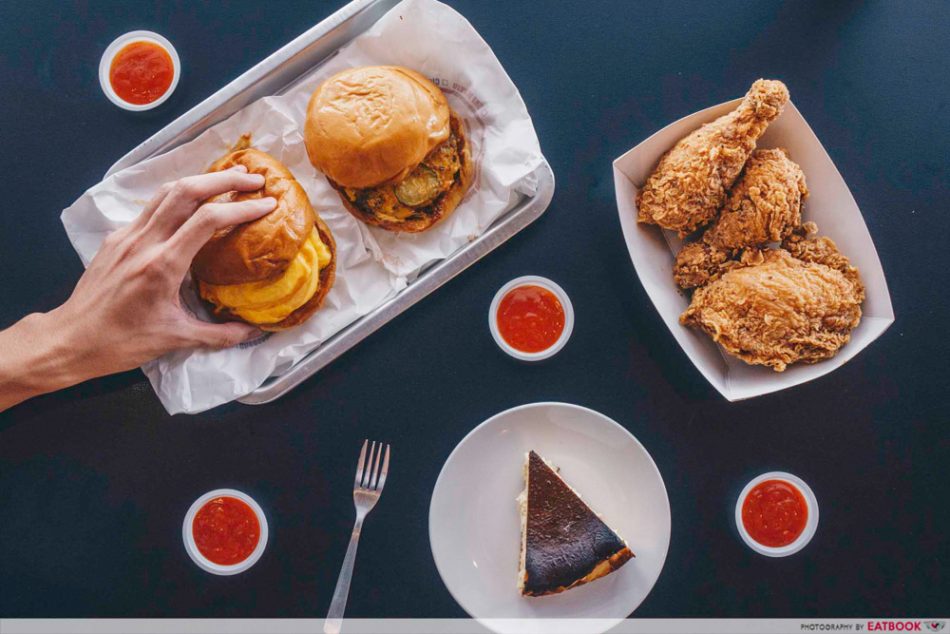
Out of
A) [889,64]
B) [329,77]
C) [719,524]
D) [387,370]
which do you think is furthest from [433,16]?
[719,524]

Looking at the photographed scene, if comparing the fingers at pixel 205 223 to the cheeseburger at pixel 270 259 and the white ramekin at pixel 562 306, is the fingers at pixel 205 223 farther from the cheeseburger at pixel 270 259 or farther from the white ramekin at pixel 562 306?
the white ramekin at pixel 562 306

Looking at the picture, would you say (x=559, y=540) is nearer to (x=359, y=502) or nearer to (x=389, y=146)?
(x=359, y=502)

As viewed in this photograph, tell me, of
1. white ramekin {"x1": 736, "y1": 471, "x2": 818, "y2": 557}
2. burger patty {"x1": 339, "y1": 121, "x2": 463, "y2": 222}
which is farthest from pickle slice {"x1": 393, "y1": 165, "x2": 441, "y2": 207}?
white ramekin {"x1": 736, "y1": 471, "x2": 818, "y2": 557}

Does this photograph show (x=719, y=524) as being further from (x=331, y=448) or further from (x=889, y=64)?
(x=889, y=64)

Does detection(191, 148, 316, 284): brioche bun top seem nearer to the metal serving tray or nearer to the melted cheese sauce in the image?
the melted cheese sauce

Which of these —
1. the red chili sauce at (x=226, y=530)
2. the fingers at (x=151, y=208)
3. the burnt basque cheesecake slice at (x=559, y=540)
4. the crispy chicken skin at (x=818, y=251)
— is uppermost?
the fingers at (x=151, y=208)

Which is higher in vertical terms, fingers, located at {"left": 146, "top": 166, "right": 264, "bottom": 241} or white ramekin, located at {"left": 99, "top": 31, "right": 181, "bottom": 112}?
white ramekin, located at {"left": 99, "top": 31, "right": 181, "bottom": 112}

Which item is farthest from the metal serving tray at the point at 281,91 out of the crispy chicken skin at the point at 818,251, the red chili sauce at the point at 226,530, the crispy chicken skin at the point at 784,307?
the crispy chicken skin at the point at 818,251
